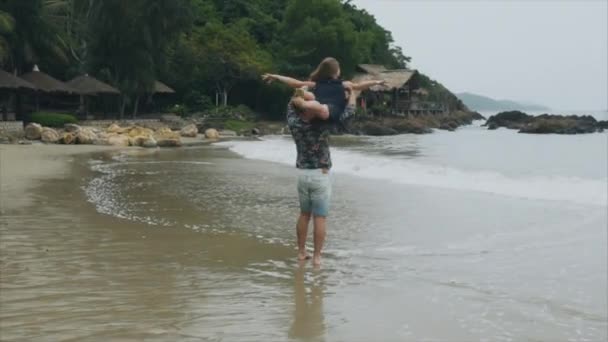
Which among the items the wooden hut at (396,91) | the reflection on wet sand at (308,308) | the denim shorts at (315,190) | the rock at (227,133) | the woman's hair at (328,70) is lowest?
the reflection on wet sand at (308,308)

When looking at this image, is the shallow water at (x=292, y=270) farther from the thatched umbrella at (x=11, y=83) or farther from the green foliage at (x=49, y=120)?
the green foliage at (x=49, y=120)

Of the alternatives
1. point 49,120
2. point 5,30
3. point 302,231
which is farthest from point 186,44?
point 302,231

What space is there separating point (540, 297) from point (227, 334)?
2451 millimetres

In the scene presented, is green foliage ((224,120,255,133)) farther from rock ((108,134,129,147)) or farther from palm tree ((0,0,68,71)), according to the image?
rock ((108,134,129,147))

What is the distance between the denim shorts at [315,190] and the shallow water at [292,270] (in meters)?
0.52

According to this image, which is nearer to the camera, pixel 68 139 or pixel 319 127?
pixel 319 127

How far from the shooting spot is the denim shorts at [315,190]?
5.33 meters

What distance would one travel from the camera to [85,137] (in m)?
26.5

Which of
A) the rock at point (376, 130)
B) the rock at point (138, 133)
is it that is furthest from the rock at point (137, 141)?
the rock at point (376, 130)

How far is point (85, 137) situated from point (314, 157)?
75.4 ft

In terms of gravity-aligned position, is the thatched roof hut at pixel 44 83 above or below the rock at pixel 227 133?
above

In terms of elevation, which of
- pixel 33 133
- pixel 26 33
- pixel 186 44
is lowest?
pixel 33 133

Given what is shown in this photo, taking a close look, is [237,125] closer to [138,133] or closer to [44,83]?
[44,83]

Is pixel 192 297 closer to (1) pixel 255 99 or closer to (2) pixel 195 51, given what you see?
(2) pixel 195 51
